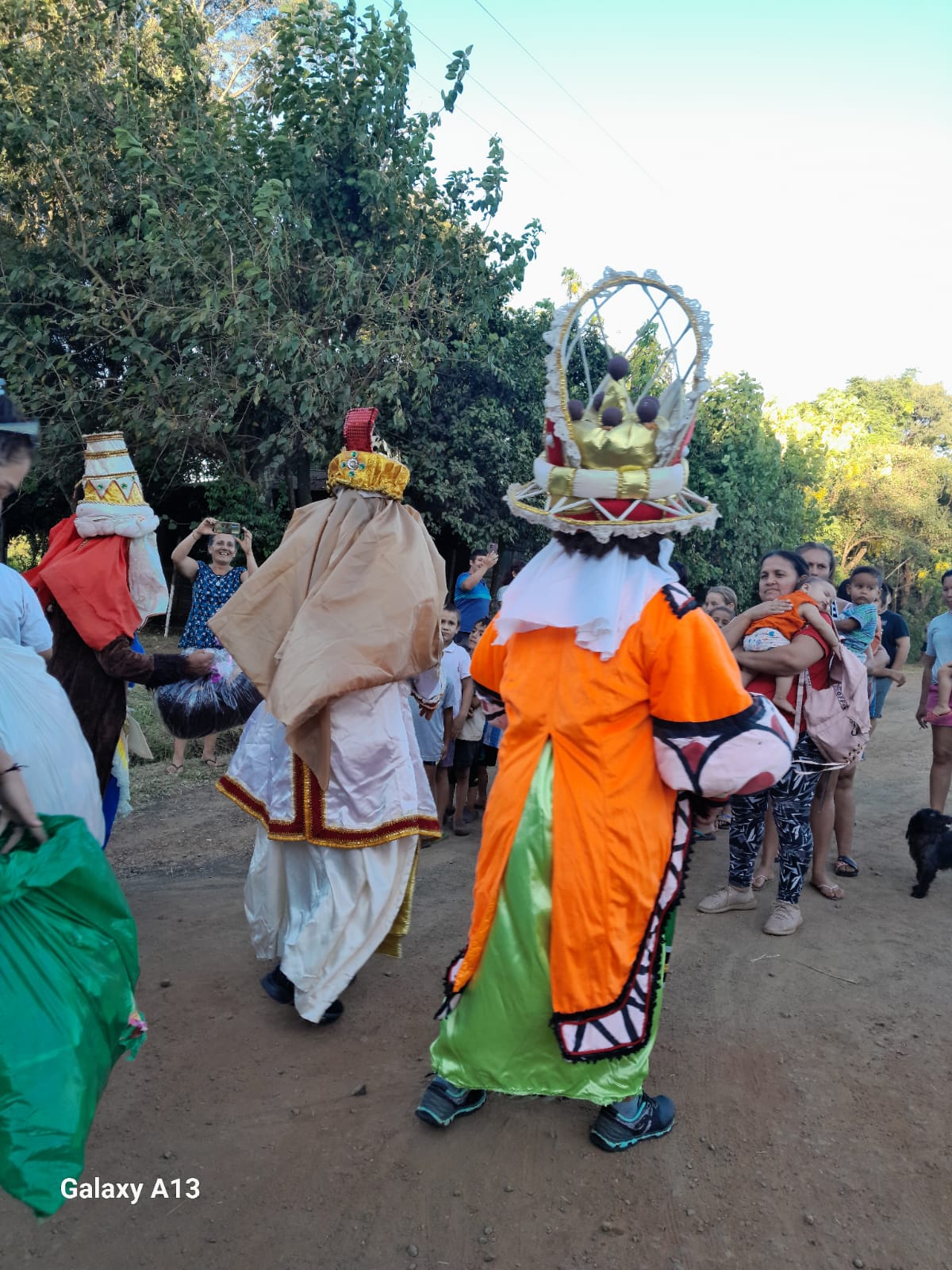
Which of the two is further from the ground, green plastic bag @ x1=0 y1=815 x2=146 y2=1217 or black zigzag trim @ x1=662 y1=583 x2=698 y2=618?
black zigzag trim @ x1=662 y1=583 x2=698 y2=618

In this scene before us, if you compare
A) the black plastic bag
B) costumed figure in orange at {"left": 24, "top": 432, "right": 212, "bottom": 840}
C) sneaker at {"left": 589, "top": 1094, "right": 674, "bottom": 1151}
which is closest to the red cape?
costumed figure in orange at {"left": 24, "top": 432, "right": 212, "bottom": 840}

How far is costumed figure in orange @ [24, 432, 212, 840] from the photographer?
3758 millimetres

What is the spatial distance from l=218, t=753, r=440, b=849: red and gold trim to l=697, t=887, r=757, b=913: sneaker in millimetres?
1965

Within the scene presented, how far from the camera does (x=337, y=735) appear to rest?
3355 mm

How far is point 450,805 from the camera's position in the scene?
21.2 feet

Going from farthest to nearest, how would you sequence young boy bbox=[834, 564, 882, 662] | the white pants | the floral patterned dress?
the floral patterned dress, young boy bbox=[834, 564, 882, 662], the white pants

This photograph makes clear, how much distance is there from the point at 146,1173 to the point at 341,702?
1553 mm

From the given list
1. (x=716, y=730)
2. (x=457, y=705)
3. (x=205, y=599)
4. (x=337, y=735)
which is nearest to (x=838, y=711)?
(x=457, y=705)

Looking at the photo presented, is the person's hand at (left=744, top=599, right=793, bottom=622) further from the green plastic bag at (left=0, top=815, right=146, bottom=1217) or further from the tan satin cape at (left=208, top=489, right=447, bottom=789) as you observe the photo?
the green plastic bag at (left=0, top=815, right=146, bottom=1217)

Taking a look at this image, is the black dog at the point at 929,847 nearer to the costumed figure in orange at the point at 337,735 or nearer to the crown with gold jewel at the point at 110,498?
the costumed figure in orange at the point at 337,735

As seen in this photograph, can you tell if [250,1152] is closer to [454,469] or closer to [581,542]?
[581,542]

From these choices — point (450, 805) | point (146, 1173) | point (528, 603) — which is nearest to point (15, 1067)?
point (146, 1173)

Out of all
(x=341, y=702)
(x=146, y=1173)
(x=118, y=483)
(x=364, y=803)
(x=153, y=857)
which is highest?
(x=118, y=483)

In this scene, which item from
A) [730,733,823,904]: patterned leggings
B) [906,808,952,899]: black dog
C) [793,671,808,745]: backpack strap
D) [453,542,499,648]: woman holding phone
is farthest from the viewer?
[453,542,499,648]: woman holding phone
